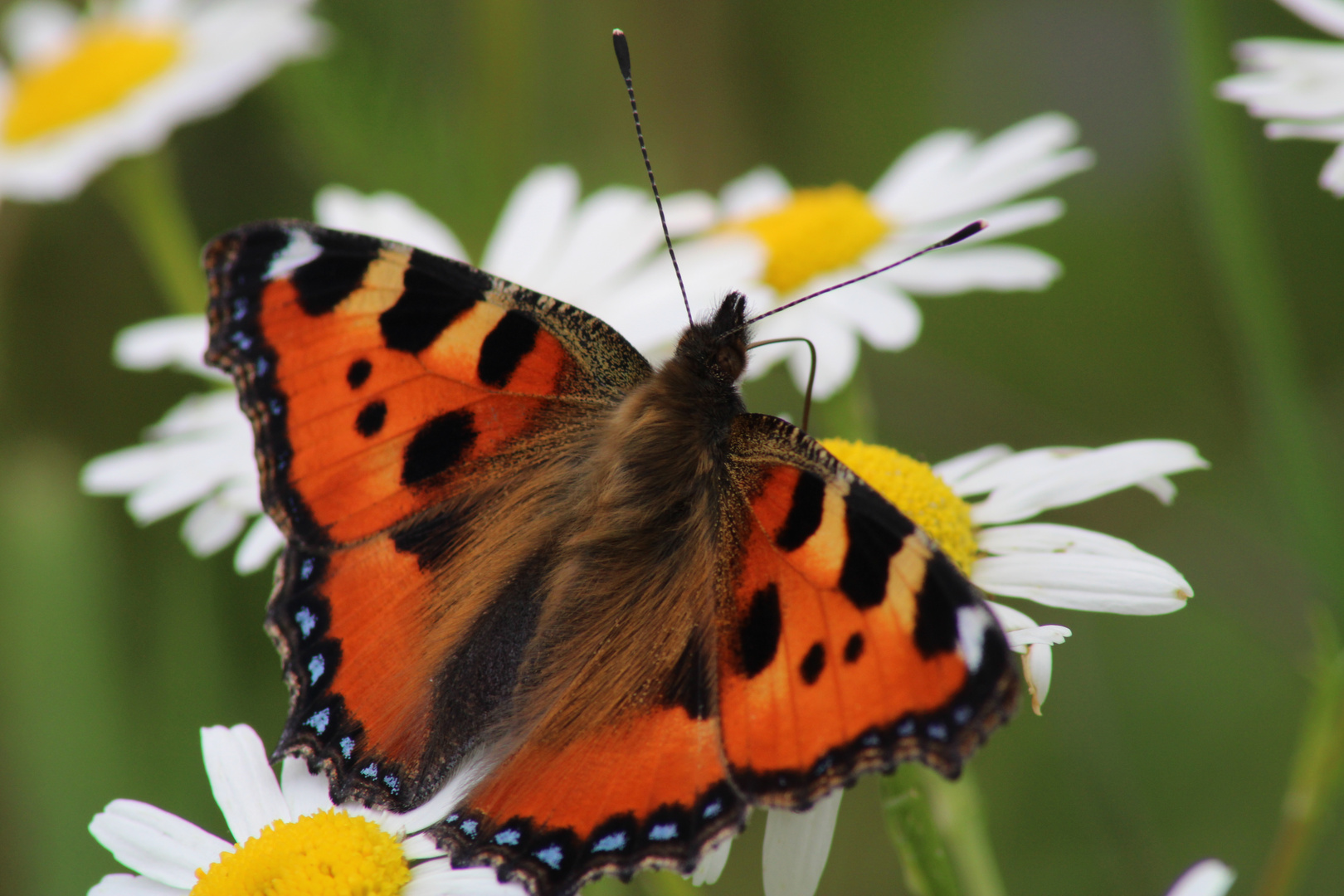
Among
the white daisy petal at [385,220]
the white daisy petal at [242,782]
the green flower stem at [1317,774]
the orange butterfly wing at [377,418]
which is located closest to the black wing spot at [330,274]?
the orange butterfly wing at [377,418]

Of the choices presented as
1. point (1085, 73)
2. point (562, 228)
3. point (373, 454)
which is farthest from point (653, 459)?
point (1085, 73)

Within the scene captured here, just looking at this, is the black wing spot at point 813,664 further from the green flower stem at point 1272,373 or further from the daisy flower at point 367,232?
the daisy flower at point 367,232

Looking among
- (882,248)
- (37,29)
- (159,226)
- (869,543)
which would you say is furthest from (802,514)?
(37,29)

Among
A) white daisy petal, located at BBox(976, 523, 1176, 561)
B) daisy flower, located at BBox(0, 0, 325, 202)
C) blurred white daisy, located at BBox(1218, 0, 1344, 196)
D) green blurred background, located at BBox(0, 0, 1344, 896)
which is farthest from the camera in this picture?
daisy flower, located at BBox(0, 0, 325, 202)

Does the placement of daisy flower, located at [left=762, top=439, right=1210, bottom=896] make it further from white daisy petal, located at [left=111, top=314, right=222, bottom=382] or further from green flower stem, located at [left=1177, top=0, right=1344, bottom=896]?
white daisy petal, located at [left=111, top=314, right=222, bottom=382]

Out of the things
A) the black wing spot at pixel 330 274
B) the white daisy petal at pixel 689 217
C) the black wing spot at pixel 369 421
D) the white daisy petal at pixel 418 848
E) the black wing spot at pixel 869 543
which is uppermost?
the black wing spot at pixel 330 274

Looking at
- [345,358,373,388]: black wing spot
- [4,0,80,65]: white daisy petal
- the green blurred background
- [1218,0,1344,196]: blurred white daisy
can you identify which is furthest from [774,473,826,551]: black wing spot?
[4,0,80,65]: white daisy petal
